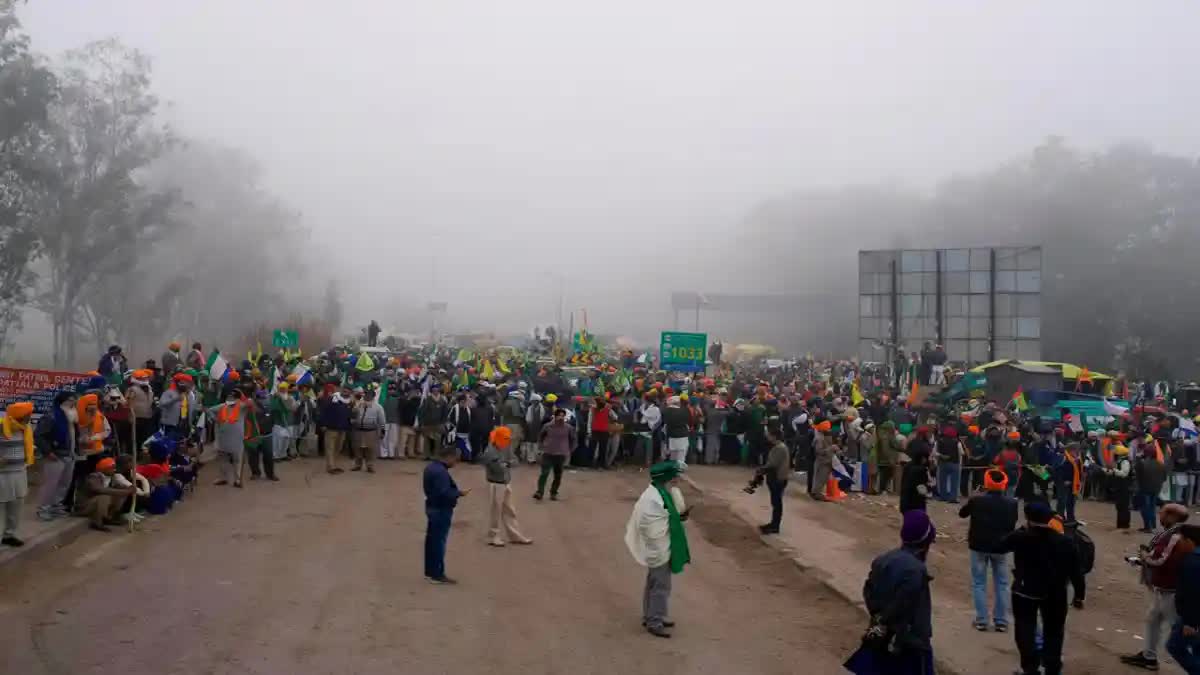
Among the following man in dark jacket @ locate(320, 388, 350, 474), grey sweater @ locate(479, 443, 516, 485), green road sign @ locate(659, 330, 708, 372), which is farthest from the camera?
green road sign @ locate(659, 330, 708, 372)

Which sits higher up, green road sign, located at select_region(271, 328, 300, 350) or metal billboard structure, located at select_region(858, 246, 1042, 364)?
metal billboard structure, located at select_region(858, 246, 1042, 364)

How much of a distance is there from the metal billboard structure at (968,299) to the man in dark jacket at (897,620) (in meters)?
24.2

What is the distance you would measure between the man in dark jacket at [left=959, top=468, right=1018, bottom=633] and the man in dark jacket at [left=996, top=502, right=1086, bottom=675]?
3.45ft

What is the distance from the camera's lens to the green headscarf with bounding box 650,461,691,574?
28.6ft

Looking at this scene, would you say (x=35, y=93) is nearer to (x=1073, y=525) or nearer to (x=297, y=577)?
(x=297, y=577)

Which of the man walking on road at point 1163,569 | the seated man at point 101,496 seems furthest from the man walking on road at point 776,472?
the seated man at point 101,496

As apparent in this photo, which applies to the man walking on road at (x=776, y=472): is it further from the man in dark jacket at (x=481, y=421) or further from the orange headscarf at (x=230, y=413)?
the orange headscarf at (x=230, y=413)

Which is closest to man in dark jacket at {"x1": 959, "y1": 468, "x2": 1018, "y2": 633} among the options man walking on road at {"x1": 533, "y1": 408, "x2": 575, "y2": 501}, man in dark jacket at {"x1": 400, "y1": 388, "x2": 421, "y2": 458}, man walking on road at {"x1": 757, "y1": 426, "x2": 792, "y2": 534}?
man walking on road at {"x1": 757, "y1": 426, "x2": 792, "y2": 534}

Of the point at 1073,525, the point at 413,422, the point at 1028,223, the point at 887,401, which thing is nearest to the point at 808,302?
the point at 1028,223

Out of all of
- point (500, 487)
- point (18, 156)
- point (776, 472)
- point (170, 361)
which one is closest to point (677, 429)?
point (776, 472)

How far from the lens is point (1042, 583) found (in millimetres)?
7527

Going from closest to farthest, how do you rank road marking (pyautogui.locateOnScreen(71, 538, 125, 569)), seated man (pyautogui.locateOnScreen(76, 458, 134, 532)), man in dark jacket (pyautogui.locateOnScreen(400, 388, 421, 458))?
road marking (pyautogui.locateOnScreen(71, 538, 125, 569))
seated man (pyautogui.locateOnScreen(76, 458, 134, 532))
man in dark jacket (pyautogui.locateOnScreen(400, 388, 421, 458))

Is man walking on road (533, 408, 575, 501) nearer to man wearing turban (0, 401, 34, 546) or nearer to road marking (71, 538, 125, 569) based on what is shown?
road marking (71, 538, 125, 569)

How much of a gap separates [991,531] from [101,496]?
33.4ft
